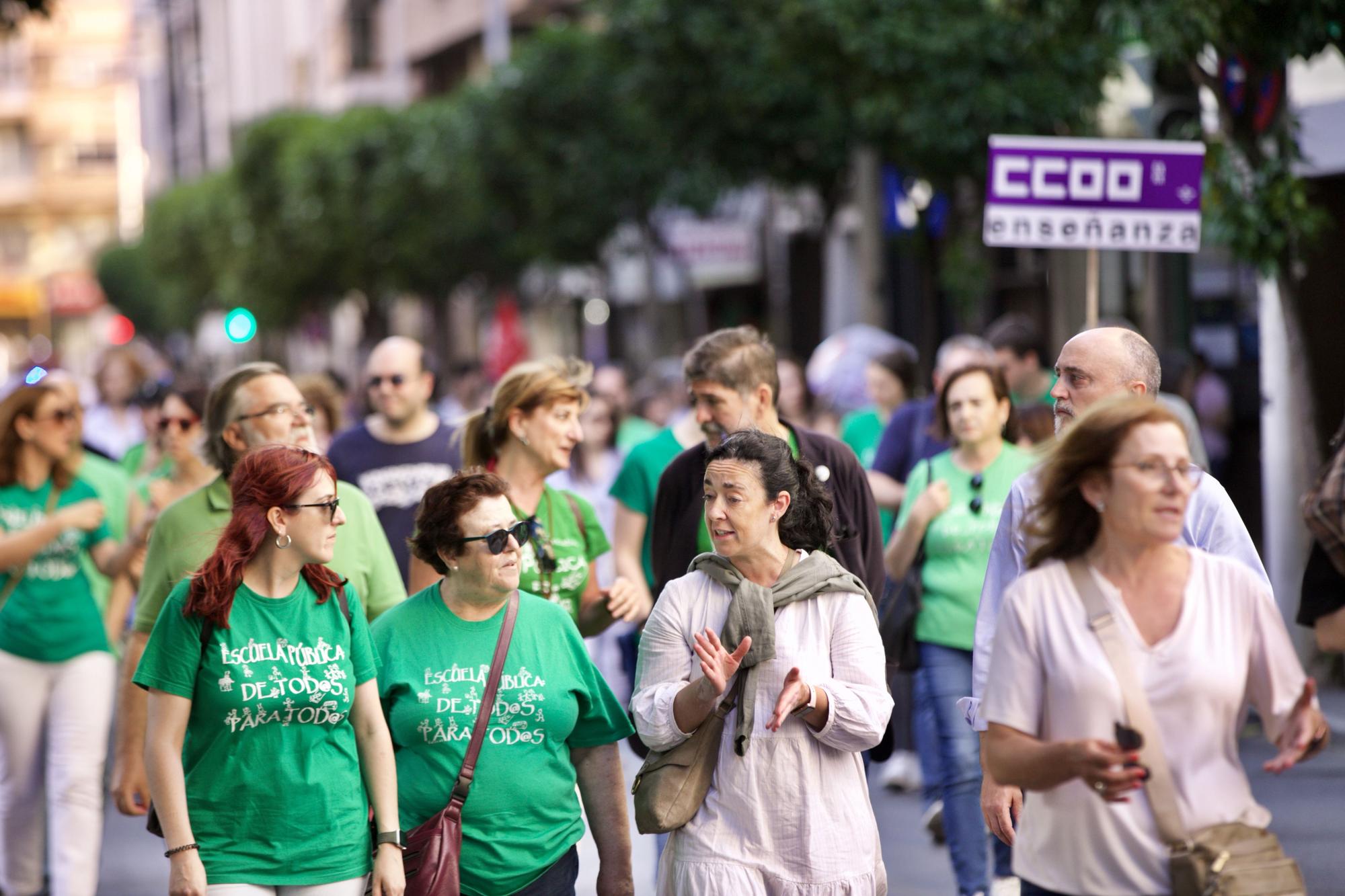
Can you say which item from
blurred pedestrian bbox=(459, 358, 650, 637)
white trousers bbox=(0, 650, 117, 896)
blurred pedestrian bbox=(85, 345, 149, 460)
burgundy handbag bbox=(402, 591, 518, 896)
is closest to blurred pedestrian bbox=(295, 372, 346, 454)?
white trousers bbox=(0, 650, 117, 896)

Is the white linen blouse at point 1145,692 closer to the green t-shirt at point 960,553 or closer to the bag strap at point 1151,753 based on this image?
the bag strap at point 1151,753

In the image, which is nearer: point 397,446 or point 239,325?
point 397,446

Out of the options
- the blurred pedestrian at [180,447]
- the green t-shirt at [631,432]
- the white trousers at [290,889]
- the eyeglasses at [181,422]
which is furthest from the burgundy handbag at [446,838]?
the green t-shirt at [631,432]

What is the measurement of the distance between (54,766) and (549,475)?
228 cm

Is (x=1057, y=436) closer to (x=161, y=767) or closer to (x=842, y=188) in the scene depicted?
(x=161, y=767)

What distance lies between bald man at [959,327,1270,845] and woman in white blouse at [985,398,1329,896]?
33.2 inches

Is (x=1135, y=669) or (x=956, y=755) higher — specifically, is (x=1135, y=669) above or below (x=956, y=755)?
above

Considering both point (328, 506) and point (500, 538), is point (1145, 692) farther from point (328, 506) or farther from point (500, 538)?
point (328, 506)

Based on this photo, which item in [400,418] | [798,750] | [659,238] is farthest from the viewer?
[659,238]

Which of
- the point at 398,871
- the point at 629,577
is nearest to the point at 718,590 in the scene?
the point at 398,871

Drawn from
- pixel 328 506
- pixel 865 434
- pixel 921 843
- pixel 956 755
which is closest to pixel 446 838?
pixel 328 506

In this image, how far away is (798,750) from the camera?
4656 mm

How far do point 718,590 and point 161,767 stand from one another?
4.49ft

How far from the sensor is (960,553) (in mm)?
7379
